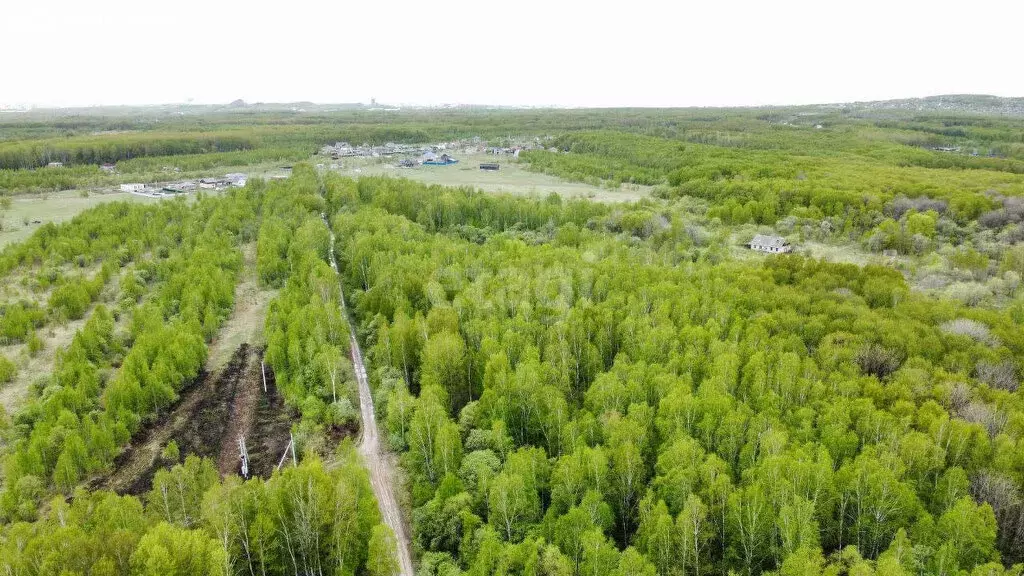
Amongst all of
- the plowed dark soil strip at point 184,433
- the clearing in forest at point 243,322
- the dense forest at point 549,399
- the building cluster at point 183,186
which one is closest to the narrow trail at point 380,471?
the dense forest at point 549,399

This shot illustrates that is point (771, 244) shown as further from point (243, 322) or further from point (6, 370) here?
point (6, 370)

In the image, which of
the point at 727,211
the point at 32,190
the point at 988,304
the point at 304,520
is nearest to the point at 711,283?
the point at 988,304

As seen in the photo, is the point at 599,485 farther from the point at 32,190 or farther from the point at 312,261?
the point at 32,190

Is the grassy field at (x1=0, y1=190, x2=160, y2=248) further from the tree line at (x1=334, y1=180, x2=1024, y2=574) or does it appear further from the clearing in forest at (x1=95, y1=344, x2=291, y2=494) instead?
the tree line at (x1=334, y1=180, x2=1024, y2=574)

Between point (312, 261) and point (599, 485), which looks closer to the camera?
point (599, 485)

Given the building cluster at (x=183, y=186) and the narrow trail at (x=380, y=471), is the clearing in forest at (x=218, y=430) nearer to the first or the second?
the narrow trail at (x=380, y=471)

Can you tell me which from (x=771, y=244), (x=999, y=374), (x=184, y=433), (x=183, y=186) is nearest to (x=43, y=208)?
(x=183, y=186)
